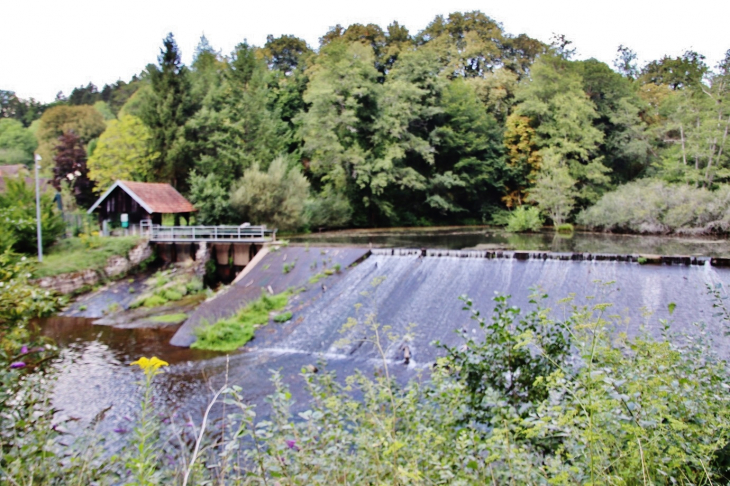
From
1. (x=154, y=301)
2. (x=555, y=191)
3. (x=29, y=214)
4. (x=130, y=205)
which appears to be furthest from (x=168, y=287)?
(x=555, y=191)

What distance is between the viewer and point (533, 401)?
13.4 ft

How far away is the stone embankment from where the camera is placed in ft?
56.6

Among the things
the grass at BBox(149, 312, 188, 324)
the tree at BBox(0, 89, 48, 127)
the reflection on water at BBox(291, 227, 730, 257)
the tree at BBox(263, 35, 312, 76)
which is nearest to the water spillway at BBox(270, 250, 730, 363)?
the reflection on water at BBox(291, 227, 730, 257)

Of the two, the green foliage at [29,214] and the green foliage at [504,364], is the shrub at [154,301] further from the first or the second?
the green foliage at [504,364]

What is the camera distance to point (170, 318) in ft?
50.9

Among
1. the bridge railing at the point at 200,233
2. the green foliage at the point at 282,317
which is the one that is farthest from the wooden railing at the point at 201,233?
the green foliage at the point at 282,317

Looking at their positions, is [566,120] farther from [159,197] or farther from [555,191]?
[159,197]

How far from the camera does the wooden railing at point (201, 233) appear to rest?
826 inches

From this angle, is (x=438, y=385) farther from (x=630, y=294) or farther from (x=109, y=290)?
(x=109, y=290)

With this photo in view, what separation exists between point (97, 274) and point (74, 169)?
2040 centimetres

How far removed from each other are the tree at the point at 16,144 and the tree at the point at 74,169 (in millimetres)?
12382

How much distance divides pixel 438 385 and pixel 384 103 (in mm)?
27095

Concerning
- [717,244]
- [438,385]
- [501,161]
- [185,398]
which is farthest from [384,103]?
[438,385]

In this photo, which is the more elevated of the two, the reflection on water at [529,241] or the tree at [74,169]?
the tree at [74,169]
